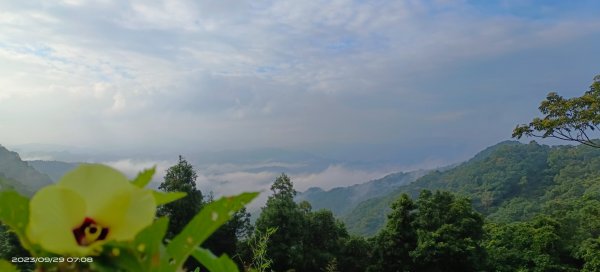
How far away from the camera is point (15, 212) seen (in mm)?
370

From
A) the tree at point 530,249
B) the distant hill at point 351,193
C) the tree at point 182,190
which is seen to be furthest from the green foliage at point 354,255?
the distant hill at point 351,193

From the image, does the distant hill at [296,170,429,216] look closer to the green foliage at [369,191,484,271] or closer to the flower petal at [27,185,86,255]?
the green foliage at [369,191,484,271]

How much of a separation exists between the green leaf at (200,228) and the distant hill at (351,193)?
354 ft

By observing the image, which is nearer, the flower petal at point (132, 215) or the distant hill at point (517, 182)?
the flower petal at point (132, 215)

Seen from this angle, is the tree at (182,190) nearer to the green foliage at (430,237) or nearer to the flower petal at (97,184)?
the green foliage at (430,237)

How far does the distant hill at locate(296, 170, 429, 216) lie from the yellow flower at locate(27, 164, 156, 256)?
354ft

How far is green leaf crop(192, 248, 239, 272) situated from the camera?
0.51 metres

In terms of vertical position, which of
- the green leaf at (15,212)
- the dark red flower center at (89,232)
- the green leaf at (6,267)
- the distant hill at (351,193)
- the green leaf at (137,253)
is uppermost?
the green leaf at (15,212)

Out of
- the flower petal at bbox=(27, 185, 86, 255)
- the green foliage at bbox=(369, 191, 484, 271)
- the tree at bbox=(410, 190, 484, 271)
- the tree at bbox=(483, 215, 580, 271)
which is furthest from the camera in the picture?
the tree at bbox=(483, 215, 580, 271)

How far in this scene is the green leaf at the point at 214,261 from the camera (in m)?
0.51

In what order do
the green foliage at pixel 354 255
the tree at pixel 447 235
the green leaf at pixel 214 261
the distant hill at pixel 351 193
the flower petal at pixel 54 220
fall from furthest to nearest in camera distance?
1. the distant hill at pixel 351 193
2. the green foliage at pixel 354 255
3. the tree at pixel 447 235
4. the green leaf at pixel 214 261
5. the flower petal at pixel 54 220

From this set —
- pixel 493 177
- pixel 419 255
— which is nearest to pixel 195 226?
pixel 419 255

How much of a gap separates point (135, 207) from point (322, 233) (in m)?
18.8

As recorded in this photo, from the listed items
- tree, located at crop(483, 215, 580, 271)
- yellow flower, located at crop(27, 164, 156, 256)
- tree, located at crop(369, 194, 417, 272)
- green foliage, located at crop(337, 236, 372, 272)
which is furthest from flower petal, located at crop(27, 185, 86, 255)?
tree, located at crop(483, 215, 580, 271)
